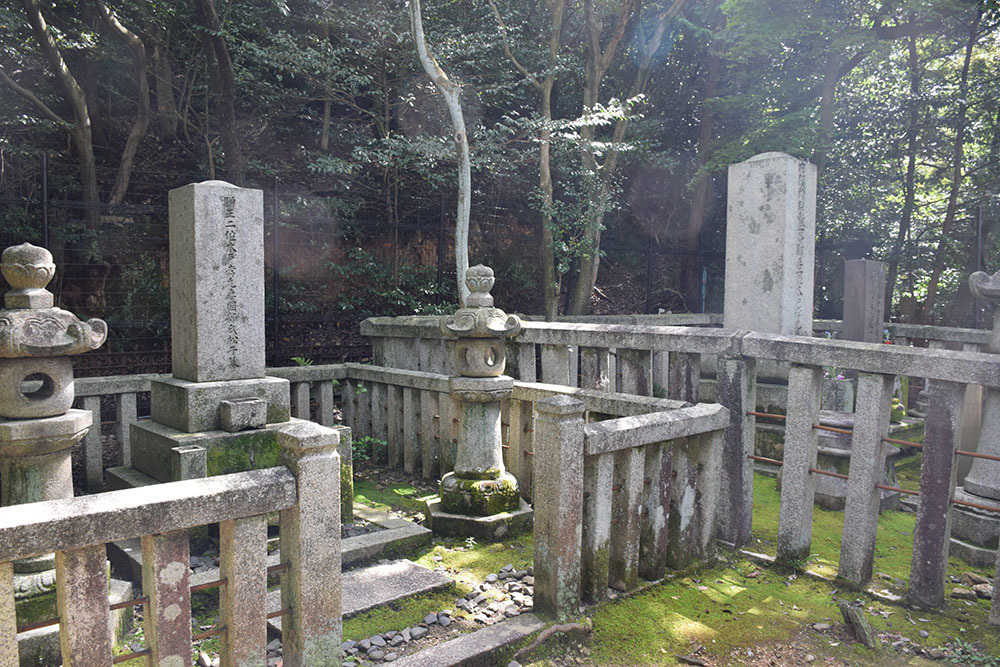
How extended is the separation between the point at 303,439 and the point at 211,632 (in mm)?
753

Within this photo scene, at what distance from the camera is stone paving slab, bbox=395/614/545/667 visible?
303cm

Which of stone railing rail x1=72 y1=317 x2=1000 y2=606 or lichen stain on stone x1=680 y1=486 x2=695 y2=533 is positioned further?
lichen stain on stone x1=680 y1=486 x2=695 y2=533

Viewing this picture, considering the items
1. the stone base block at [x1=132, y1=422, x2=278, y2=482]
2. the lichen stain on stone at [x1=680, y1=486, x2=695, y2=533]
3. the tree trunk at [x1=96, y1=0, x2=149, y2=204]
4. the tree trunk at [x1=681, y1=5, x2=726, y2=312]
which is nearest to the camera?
the lichen stain on stone at [x1=680, y1=486, x2=695, y2=533]

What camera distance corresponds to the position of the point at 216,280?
496 centimetres

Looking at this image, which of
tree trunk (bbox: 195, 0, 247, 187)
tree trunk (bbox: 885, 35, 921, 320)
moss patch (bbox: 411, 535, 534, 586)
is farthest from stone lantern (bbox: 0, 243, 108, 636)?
tree trunk (bbox: 885, 35, 921, 320)

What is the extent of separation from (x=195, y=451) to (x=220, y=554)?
2467mm

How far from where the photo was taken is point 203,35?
10.9 metres

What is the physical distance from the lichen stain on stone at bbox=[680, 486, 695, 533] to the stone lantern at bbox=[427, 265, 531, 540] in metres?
1.53

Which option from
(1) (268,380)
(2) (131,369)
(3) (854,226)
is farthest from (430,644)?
(3) (854,226)

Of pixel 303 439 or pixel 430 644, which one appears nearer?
pixel 303 439

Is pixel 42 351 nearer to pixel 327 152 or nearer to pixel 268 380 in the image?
A: pixel 268 380

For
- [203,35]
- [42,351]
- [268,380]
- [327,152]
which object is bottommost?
[268,380]

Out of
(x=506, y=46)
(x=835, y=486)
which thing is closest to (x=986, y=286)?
(x=835, y=486)

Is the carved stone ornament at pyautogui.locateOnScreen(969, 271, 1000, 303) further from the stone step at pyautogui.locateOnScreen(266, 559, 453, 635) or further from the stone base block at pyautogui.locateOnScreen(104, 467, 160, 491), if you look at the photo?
the stone base block at pyautogui.locateOnScreen(104, 467, 160, 491)
